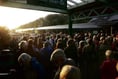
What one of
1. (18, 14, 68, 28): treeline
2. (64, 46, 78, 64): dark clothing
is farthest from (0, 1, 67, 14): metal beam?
(18, 14, 68, 28): treeline

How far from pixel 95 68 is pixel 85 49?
80 cm

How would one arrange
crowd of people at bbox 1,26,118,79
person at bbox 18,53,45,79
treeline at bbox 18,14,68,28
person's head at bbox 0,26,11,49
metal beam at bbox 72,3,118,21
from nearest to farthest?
1. crowd of people at bbox 1,26,118,79
2. person at bbox 18,53,45,79
3. person's head at bbox 0,26,11,49
4. metal beam at bbox 72,3,118,21
5. treeline at bbox 18,14,68,28

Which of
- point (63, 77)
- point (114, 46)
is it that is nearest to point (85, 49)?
point (114, 46)

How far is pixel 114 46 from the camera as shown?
12508 millimetres

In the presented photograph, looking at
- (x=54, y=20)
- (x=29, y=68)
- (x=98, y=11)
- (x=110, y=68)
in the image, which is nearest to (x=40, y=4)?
(x=98, y=11)

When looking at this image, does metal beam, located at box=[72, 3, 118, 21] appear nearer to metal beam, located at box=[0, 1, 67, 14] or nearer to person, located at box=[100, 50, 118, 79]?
metal beam, located at box=[0, 1, 67, 14]

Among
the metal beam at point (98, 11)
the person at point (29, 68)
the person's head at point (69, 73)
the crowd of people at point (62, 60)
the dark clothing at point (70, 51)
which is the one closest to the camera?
the person's head at point (69, 73)

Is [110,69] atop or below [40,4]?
below

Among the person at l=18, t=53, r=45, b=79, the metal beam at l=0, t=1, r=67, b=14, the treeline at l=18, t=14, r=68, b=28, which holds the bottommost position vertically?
the treeline at l=18, t=14, r=68, b=28

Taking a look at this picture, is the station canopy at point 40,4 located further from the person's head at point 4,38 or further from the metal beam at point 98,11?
the person's head at point 4,38

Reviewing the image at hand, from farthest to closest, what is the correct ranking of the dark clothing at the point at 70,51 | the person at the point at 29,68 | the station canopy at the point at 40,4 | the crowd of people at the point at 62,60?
the station canopy at the point at 40,4
the dark clothing at the point at 70,51
the person at the point at 29,68
the crowd of people at the point at 62,60

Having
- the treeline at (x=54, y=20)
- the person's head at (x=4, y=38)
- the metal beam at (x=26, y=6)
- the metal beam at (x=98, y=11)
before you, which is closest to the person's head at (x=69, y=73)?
the person's head at (x=4, y=38)

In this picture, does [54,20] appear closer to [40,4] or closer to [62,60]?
[40,4]

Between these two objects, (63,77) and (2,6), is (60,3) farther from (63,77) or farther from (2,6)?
(63,77)
